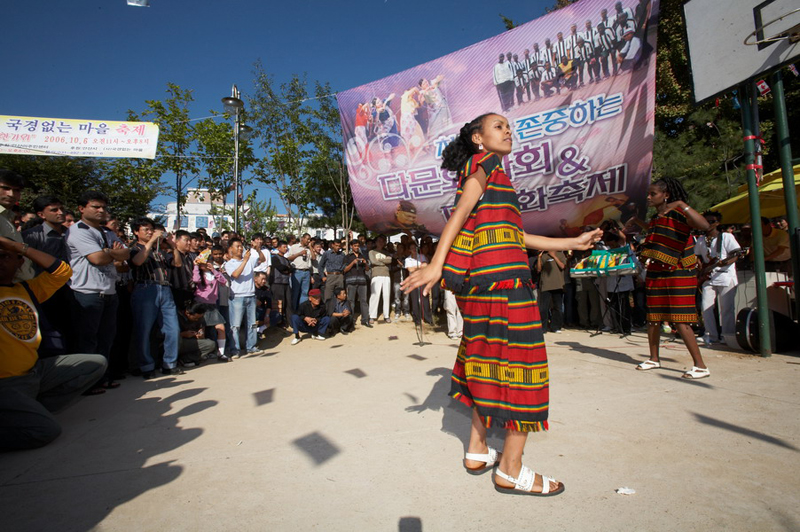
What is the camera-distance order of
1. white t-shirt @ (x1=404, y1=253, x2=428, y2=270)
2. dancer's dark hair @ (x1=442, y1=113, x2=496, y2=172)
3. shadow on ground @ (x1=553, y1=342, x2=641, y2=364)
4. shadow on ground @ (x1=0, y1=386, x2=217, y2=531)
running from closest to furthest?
shadow on ground @ (x1=0, y1=386, x2=217, y2=531), dancer's dark hair @ (x1=442, y1=113, x2=496, y2=172), shadow on ground @ (x1=553, y1=342, x2=641, y2=364), white t-shirt @ (x1=404, y1=253, x2=428, y2=270)

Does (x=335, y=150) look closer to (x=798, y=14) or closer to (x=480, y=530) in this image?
(x=798, y=14)

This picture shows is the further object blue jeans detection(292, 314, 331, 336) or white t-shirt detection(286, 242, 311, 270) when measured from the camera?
white t-shirt detection(286, 242, 311, 270)

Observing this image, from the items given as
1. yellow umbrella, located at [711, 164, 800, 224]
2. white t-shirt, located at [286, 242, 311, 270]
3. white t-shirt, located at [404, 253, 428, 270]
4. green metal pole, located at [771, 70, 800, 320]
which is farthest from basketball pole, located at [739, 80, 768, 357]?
white t-shirt, located at [286, 242, 311, 270]

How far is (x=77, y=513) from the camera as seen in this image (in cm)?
196

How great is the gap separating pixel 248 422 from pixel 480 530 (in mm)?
2029

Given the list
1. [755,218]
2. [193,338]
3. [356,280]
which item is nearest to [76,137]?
[356,280]

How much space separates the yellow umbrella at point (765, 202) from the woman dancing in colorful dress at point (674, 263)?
193 inches

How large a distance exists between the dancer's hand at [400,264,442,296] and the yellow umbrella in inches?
323

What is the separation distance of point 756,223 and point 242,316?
696cm

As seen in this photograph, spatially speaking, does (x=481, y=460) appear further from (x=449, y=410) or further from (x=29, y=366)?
(x=29, y=366)

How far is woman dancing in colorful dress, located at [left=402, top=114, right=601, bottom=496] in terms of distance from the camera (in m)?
1.99

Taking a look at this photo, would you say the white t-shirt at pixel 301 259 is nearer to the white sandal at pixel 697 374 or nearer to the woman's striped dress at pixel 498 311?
the white sandal at pixel 697 374

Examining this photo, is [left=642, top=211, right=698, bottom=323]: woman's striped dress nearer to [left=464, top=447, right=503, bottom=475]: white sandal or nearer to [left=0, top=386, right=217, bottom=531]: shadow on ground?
[left=464, top=447, right=503, bottom=475]: white sandal

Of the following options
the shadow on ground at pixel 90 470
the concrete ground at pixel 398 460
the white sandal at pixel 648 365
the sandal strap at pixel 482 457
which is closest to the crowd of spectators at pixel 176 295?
the shadow on ground at pixel 90 470
